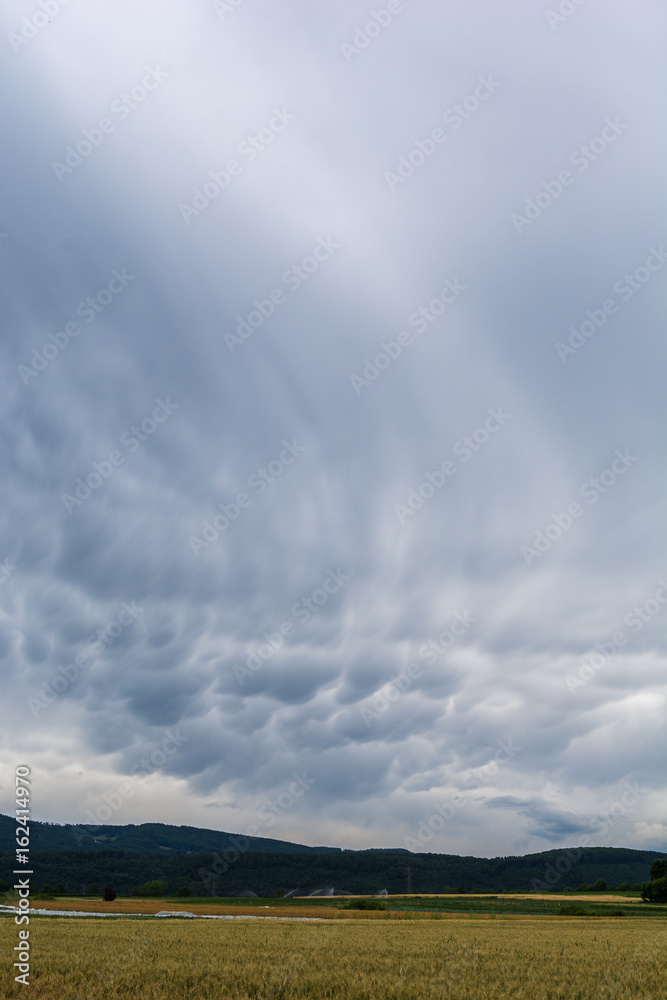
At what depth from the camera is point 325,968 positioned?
2281 cm

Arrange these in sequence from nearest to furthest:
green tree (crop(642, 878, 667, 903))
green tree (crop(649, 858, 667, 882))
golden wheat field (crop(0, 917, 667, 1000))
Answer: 1. golden wheat field (crop(0, 917, 667, 1000))
2. green tree (crop(642, 878, 667, 903))
3. green tree (crop(649, 858, 667, 882))

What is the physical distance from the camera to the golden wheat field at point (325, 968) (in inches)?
713

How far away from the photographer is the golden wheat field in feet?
59.4

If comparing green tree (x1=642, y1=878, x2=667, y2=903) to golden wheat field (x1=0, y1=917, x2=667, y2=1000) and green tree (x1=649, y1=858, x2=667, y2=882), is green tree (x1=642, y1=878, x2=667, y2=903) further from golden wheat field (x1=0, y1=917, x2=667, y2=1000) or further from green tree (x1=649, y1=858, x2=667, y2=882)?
golden wheat field (x1=0, y1=917, x2=667, y2=1000)

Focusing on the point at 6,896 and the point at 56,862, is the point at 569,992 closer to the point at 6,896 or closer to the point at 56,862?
the point at 6,896

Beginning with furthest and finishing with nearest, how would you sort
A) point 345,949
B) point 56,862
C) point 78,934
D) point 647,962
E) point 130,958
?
point 56,862, point 78,934, point 345,949, point 647,962, point 130,958

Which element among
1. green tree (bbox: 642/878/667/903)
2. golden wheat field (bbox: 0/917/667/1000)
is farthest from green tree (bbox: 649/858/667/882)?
golden wheat field (bbox: 0/917/667/1000)

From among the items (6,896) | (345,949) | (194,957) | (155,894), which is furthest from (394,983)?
(155,894)

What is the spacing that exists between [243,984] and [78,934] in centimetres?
2286

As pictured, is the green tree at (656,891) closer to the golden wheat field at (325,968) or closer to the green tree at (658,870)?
the green tree at (658,870)

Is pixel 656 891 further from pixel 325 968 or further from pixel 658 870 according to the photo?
pixel 325 968

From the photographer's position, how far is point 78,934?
3609 centimetres

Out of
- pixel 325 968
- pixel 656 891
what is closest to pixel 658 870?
pixel 656 891

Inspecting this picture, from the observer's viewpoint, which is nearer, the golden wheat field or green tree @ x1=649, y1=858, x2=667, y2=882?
the golden wheat field
